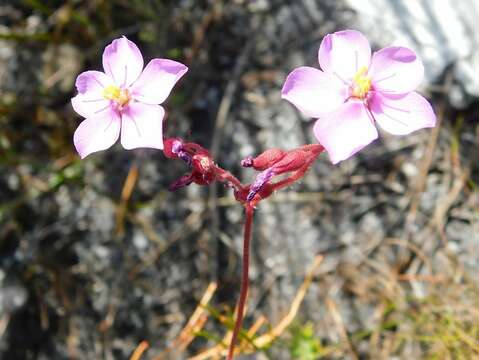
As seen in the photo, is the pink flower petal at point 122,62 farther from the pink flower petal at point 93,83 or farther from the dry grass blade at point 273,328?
the dry grass blade at point 273,328

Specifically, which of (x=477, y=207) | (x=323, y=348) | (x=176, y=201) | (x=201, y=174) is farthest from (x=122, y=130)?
(x=477, y=207)

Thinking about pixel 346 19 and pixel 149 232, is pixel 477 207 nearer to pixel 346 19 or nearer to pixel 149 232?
pixel 346 19

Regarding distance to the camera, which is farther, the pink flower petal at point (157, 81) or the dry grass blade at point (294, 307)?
the dry grass blade at point (294, 307)

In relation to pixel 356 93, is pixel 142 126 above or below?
above

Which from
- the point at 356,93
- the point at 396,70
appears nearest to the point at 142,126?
the point at 356,93

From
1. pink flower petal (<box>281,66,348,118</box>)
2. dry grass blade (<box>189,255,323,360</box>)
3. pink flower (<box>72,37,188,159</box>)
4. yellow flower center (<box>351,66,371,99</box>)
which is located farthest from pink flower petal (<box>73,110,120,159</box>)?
dry grass blade (<box>189,255,323,360</box>)

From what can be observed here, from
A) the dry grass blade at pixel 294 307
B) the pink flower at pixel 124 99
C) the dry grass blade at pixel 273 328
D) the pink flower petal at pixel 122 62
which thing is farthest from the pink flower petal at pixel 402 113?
the dry grass blade at pixel 294 307

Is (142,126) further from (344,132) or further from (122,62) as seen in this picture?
(344,132)
